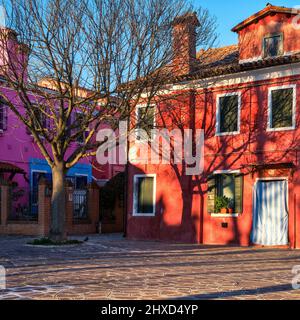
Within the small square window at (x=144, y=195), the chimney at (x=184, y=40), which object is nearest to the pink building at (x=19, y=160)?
the small square window at (x=144, y=195)

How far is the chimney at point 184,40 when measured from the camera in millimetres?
17797

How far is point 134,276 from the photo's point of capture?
10695mm

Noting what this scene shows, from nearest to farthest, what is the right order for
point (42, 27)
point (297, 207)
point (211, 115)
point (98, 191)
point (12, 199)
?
point (42, 27) < point (297, 207) < point (211, 115) < point (12, 199) < point (98, 191)

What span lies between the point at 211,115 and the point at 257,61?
8.56 feet

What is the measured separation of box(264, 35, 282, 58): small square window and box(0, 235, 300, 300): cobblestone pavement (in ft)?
22.3

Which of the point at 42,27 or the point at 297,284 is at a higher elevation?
the point at 42,27

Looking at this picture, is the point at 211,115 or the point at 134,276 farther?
the point at 211,115

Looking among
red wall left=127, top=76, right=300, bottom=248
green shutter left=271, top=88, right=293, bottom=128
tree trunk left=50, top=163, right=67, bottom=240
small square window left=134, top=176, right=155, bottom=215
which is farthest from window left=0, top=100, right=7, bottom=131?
green shutter left=271, top=88, right=293, bottom=128

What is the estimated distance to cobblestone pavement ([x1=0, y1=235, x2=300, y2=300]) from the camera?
8656 millimetres

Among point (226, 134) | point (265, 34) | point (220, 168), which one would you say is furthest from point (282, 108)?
point (220, 168)

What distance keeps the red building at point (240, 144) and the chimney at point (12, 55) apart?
4.80 m

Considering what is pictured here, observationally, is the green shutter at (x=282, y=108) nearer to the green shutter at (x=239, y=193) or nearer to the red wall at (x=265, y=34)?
the red wall at (x=265, y=34)
